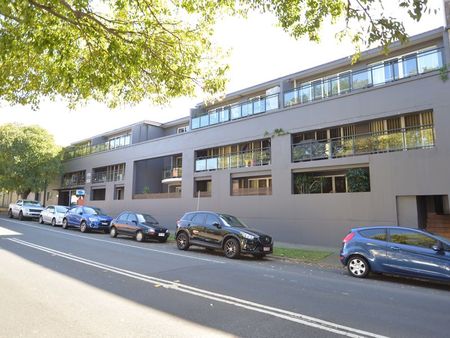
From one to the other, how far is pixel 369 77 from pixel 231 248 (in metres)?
10.4

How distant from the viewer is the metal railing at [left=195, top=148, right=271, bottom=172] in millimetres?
20375

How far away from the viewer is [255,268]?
10680 millimetres

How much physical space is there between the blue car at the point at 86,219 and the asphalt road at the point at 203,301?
10836mm

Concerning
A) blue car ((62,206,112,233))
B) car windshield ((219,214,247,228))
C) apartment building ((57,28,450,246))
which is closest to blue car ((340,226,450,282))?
car windshield ((219,214,247,228))

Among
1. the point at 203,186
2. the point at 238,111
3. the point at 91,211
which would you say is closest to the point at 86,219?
the point at 91,211

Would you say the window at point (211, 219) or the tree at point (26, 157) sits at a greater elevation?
the tree at point (26, 157)

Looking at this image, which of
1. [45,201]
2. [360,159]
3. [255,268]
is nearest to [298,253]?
[255,268]

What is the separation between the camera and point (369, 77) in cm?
1666

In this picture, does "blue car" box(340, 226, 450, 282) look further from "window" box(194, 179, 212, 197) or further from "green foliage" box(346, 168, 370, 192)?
"window" box(194, 179, 212, 197)

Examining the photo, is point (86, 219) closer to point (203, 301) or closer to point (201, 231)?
point (201, 231)

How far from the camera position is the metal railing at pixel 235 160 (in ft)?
66.8

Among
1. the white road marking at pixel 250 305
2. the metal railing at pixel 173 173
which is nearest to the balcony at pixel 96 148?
the metal railing at pixel 173 173

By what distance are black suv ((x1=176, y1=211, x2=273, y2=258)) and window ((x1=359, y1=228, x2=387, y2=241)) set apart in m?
3.82

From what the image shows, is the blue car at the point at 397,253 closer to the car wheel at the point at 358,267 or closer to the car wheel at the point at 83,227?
the car wheel at the point at 358,267
